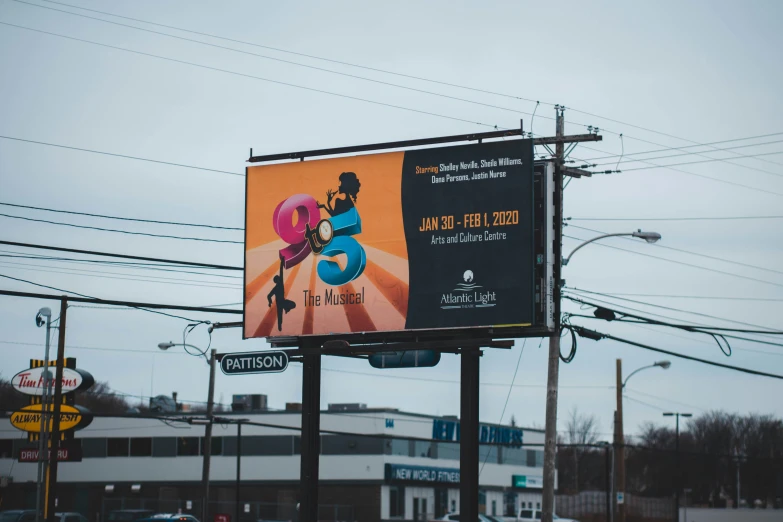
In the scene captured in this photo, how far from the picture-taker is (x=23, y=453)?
1646 inches

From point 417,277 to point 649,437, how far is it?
112159 mm

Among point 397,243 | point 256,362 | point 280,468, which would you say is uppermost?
point 397,243

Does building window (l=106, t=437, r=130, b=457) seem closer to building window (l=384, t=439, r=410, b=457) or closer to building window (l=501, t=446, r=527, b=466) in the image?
building window (l=384, t=439, r=410, b=457)

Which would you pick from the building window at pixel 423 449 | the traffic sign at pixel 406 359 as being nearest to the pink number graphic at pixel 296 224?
the traffic sign at pixel 406 359

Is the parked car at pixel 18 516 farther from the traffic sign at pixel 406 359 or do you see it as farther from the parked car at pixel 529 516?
the parked car at pixel 529 516

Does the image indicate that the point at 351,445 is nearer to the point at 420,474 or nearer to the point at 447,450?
the point at 420,474

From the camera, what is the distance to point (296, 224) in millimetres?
21891

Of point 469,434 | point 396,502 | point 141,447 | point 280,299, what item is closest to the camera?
point 469,434

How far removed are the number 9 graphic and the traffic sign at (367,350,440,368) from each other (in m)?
1.67

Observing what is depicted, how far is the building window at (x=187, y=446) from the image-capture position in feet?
246

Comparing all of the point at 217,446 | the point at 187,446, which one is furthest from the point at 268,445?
the point at 187,446

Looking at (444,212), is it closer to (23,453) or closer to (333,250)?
(333,250)

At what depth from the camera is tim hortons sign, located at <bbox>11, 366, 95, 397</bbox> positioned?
3894 cm

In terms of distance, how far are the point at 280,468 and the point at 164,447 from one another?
9.96 m
